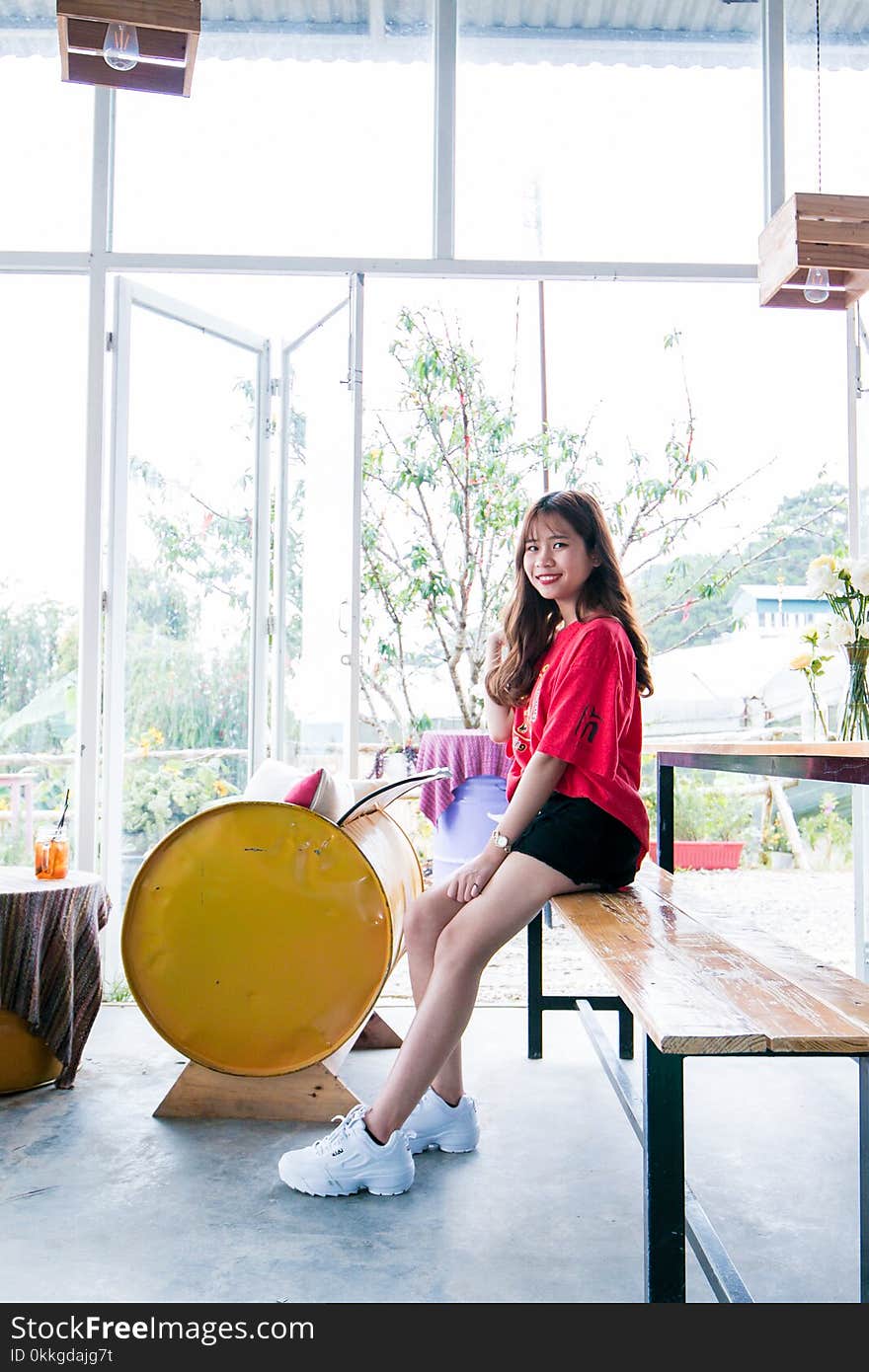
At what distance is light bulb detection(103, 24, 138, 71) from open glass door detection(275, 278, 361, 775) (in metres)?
1.33

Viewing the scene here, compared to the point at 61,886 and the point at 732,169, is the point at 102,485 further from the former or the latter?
the point at 732,169

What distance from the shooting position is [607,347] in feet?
18.4

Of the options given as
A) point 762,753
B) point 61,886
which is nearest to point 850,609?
point 762,753

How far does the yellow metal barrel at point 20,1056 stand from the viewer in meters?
2.48

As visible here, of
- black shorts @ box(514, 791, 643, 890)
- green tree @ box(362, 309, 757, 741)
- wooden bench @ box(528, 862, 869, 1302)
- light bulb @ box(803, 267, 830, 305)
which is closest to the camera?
wooden bench @ box(528, 862, 869, 1302)

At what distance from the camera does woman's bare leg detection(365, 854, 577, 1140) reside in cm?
180

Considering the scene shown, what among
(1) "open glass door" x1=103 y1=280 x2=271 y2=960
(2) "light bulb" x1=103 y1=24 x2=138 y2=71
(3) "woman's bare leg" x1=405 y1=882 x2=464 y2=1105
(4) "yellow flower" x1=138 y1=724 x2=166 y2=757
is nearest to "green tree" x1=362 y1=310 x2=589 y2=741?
(1) "open glass door" x1=103 y1=280 x2=271 y2=960

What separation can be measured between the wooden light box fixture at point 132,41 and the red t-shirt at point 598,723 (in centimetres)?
155

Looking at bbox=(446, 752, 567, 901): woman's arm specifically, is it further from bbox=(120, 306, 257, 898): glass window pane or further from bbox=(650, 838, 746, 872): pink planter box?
bbox=(650, 838, 746, 872): pink planter box

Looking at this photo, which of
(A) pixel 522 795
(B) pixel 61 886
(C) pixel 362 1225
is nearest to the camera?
(C) pixel 362 1225

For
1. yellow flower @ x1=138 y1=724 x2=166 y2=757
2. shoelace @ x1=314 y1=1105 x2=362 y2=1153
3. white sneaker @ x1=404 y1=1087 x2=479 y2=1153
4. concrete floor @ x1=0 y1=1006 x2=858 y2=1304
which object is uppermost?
yellow flower @ x1=138 y1=724 x2=166 y2=757

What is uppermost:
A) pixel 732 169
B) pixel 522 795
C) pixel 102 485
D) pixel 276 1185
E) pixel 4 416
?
pixel 732 169

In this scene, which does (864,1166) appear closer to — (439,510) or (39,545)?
(39,545)
